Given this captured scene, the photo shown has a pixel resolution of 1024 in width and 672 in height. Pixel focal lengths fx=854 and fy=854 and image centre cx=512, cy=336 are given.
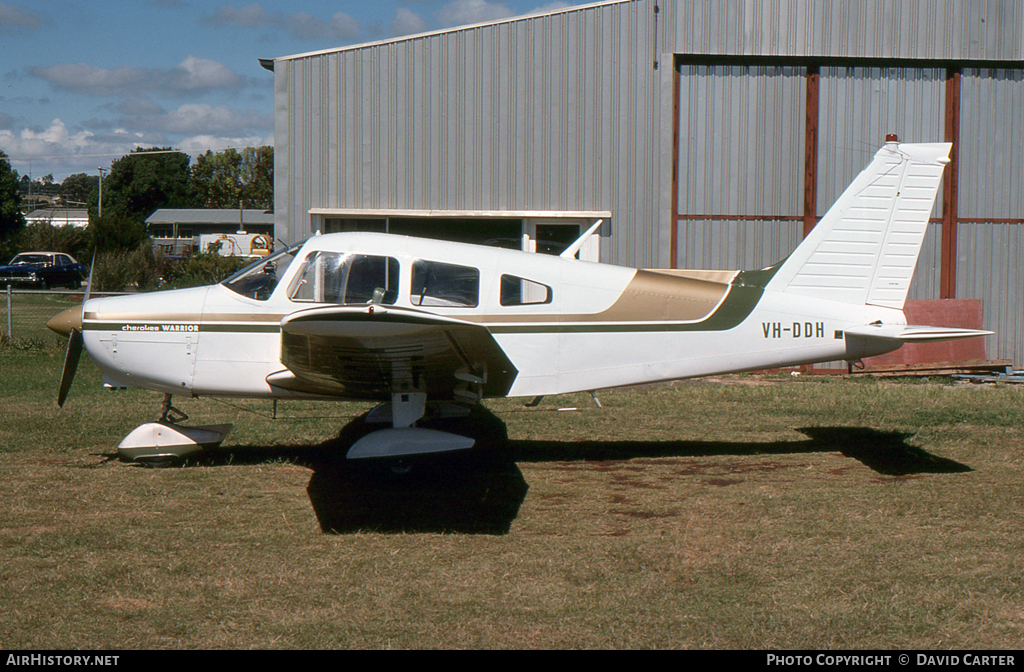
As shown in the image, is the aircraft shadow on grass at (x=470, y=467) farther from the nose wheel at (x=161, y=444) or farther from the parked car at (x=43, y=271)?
the parked car at (x=43, y=271)

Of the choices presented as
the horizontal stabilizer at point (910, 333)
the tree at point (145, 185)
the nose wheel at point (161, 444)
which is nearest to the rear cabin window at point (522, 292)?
the horizontal stabilizer at point (910, 333)

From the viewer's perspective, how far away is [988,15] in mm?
14180

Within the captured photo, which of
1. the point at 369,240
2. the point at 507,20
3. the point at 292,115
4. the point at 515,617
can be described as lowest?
the point at 515,617

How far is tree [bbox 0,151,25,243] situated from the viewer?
5372cm

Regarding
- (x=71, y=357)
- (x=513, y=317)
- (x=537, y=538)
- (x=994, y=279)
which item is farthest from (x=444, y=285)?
(x=994, y=279)

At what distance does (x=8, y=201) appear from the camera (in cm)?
5416

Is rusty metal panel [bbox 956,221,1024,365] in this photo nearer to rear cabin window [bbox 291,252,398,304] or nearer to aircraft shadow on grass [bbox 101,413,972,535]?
aircraft shadow on grass [bbox 101,413,972,535]

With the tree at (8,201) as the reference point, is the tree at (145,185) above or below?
above

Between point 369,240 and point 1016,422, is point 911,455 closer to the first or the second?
point 1016,422

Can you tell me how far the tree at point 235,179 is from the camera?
78.4 metres

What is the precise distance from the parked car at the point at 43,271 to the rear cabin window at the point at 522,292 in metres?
33.0

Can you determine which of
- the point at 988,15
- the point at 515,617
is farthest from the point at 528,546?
the point at 988,15

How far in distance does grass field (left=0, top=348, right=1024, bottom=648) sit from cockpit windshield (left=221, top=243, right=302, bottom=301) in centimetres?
156
